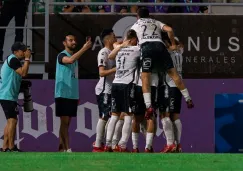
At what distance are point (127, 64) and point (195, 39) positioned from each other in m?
4.38

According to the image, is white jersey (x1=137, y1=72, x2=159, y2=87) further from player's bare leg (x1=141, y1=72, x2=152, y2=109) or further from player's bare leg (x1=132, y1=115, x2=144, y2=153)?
player's bare leg (x1=132, y1=115, x2=144, y2=153)

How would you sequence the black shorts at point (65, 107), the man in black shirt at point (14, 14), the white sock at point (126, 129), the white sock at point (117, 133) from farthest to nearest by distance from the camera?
the man in black shirt at point (14, 14) < the black shorts at point (65, 107) < the white sock at point (117, 133) < the white sock at point (126, 129)

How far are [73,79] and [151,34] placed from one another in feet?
7.51

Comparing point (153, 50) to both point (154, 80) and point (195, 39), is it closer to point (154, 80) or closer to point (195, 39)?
point (154, 80)

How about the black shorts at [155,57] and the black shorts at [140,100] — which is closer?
the black shorts at [155,57]

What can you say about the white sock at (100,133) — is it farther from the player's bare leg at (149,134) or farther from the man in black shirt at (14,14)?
the man in black shirt at (14,14)

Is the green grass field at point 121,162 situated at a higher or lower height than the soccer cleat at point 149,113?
lower

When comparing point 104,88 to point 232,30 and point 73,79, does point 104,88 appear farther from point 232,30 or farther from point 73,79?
point 232,30

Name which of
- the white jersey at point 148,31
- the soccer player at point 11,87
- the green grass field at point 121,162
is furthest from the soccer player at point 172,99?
the green grass field at point 121,162

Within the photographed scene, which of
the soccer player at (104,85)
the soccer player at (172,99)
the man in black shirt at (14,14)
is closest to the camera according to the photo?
the soccer player at (172,99)

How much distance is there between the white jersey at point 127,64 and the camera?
15.6 m

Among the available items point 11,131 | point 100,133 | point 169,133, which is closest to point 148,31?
point 169,133

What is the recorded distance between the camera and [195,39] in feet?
64.8

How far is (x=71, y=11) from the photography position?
65.9ft
